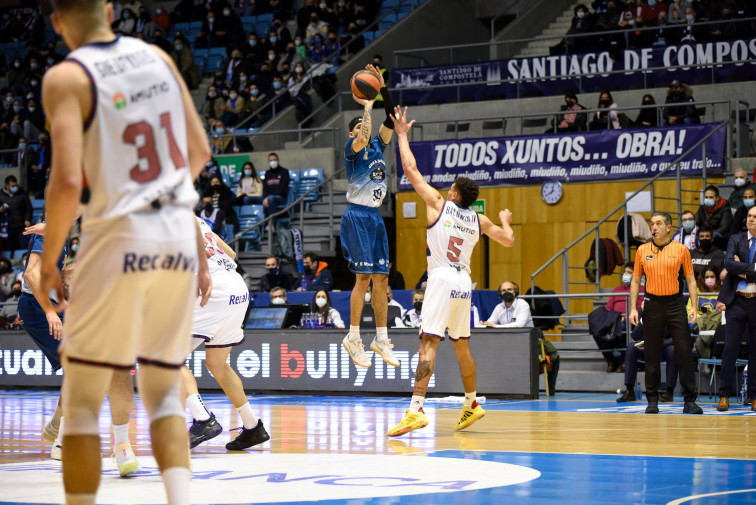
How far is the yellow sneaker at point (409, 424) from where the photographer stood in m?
9.16

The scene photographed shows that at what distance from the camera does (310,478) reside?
6355mm

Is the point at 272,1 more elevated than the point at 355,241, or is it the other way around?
the point at 272,1

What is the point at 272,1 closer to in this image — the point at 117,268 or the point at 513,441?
the point at 513,441

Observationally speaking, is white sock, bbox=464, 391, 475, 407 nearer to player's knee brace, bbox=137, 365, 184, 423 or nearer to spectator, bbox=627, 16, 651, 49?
player's knee brace, bbox=137, 365, 184, 423

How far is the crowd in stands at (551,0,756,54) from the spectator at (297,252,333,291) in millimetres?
8090

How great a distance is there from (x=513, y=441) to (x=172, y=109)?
5.79 meters

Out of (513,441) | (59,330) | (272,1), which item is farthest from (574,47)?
(59,330)

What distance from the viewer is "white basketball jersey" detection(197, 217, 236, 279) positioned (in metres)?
7.61

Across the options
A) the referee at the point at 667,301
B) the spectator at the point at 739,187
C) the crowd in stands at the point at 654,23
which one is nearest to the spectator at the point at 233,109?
the crowd in stands at the point at 654,23

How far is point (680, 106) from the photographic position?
1984 centimetres

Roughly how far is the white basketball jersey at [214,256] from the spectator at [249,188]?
14728 millimetres

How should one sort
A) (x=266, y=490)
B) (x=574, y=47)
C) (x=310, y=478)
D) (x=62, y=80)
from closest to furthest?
(x=62, y=80) → (x=266, y=490) → (x=310, y=478) → (x=574, y=47)

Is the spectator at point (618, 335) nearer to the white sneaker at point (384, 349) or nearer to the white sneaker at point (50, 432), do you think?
the white sneaker at point (384, 349)

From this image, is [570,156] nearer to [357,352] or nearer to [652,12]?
[652,12]
